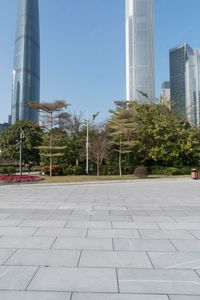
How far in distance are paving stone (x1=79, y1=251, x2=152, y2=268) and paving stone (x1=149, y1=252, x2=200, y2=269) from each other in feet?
0.48

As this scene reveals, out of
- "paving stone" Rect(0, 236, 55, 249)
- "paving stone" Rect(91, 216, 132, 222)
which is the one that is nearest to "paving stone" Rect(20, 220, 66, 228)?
"paving stone" Rect(91, 216, 132, 222)

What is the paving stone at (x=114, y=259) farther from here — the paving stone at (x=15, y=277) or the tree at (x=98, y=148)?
the tree at (x=98, y=148)

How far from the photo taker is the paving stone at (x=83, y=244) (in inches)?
220

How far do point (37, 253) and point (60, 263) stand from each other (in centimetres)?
70

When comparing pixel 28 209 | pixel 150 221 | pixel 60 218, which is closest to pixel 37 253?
pixel 60 218

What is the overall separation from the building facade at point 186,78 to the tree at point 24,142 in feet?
75.6

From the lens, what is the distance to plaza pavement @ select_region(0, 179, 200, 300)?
3703 mm

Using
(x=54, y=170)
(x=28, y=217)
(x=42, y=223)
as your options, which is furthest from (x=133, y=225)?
(x=54, y=170)

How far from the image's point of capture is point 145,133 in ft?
113

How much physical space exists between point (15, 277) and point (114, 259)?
63.5 inches

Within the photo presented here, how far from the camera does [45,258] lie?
4.93 m

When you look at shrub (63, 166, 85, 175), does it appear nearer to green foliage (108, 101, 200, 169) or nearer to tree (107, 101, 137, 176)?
tree (107, 101, 137, 176)

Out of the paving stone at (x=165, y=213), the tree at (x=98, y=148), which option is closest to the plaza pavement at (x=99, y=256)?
the paving stone at (x=165, y=213)

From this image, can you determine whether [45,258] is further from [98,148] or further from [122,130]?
[122,130]
